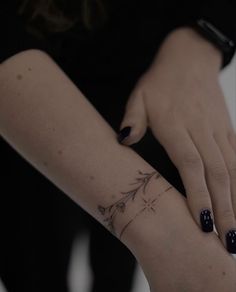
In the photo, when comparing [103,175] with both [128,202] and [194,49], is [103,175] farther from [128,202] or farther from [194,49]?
[194,49]

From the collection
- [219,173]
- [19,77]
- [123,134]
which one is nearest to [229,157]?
[219,173]

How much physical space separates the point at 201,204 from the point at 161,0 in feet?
1.21

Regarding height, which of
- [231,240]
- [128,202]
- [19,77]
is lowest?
[231,240]

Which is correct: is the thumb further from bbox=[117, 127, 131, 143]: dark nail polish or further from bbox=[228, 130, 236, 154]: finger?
bbox=[228, 130, 236, 154]: finger

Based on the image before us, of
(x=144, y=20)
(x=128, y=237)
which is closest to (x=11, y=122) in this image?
(x=128, y=237)

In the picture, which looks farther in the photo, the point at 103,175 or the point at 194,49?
the point at 194,49

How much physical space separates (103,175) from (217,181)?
0.50 feet

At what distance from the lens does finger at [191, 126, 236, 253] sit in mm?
608

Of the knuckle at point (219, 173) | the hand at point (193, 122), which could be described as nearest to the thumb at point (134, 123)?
the hand at point (193, 122)

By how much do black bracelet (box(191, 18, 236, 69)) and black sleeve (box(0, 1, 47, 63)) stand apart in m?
0.25

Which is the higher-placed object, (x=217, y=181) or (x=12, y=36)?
(x=12, y=36)

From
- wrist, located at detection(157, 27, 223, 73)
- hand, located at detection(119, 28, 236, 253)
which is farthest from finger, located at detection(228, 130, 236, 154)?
wrist, located at detection(157, 27, 223, 73)

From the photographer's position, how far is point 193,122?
683 millimetres

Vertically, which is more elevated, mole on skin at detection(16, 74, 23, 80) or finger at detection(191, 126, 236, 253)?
mole on skin at detection(16, 74, 23, 80)
